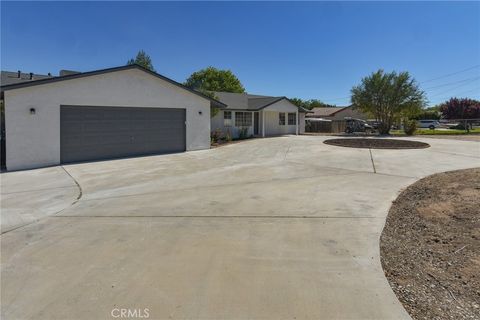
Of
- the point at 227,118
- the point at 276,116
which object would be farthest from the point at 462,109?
the point at 227,118

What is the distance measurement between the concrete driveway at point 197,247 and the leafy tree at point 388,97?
2350 cm

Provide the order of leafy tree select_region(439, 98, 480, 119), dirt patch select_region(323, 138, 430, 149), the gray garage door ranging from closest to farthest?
1. the gray garage door
2. dirt patch select_region(323, 138, 430, 149)
3. leafy tree select_region(439, 98, 480, 119)

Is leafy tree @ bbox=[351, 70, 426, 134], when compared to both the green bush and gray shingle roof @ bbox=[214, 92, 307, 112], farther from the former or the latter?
the green bush

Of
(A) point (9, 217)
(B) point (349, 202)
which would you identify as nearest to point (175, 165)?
(A) point (9, 217)

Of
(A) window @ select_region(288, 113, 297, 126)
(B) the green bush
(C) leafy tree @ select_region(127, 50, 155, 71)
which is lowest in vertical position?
(B) the green bush

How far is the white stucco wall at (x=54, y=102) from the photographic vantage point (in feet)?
34.7

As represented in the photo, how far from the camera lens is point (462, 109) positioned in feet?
155

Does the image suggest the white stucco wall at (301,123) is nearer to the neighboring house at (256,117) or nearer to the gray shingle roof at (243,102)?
the neighboring house at (256,117)

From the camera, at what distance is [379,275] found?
3.39 meters

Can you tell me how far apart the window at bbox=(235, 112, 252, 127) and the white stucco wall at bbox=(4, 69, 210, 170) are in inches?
398

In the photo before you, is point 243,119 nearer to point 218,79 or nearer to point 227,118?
point 227,118

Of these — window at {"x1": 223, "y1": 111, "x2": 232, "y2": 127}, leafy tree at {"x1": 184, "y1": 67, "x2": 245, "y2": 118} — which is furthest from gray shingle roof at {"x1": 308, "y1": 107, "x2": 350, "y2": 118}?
window at {"x1": 223, "y1": 111, "x2": 232, "y2": 127}

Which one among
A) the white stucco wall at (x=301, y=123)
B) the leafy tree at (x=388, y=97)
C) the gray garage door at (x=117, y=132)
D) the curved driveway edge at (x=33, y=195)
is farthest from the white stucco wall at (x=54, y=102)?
the leafy tree at (x=388, y=97)

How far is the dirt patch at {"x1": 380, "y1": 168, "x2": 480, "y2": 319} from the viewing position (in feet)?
9.39
